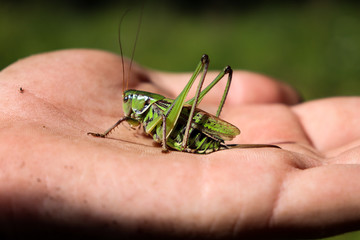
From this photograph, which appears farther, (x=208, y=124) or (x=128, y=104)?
(x=128, y=104)

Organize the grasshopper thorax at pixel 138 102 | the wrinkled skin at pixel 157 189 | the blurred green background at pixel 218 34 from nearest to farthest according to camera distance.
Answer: the wrinkled skin at pixel 157 189 < the grasshopper thorax at pixel 138 102 < the blurred green background at pixel 218 34

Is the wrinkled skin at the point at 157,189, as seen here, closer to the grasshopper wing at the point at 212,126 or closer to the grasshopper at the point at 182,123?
the grasshopper at the point at 182,123

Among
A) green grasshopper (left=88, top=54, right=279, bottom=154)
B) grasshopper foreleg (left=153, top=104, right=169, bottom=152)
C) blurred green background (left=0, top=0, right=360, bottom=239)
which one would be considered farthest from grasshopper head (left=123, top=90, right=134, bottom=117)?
blurred green background (left=0, top=0, right=360, bottom=239)

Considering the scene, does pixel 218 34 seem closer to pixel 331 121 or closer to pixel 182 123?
pixel 331 121

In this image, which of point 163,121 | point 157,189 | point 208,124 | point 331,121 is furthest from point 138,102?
point 331,121

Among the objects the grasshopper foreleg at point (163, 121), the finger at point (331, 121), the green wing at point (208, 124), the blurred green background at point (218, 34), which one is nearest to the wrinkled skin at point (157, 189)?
the grasshopper foreleg at point (163, 121)

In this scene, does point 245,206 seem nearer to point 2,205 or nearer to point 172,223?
point 172,223

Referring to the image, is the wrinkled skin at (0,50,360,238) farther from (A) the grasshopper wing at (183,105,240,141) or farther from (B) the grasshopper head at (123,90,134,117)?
(B) the grasshopper head at (123,90,134,117)
